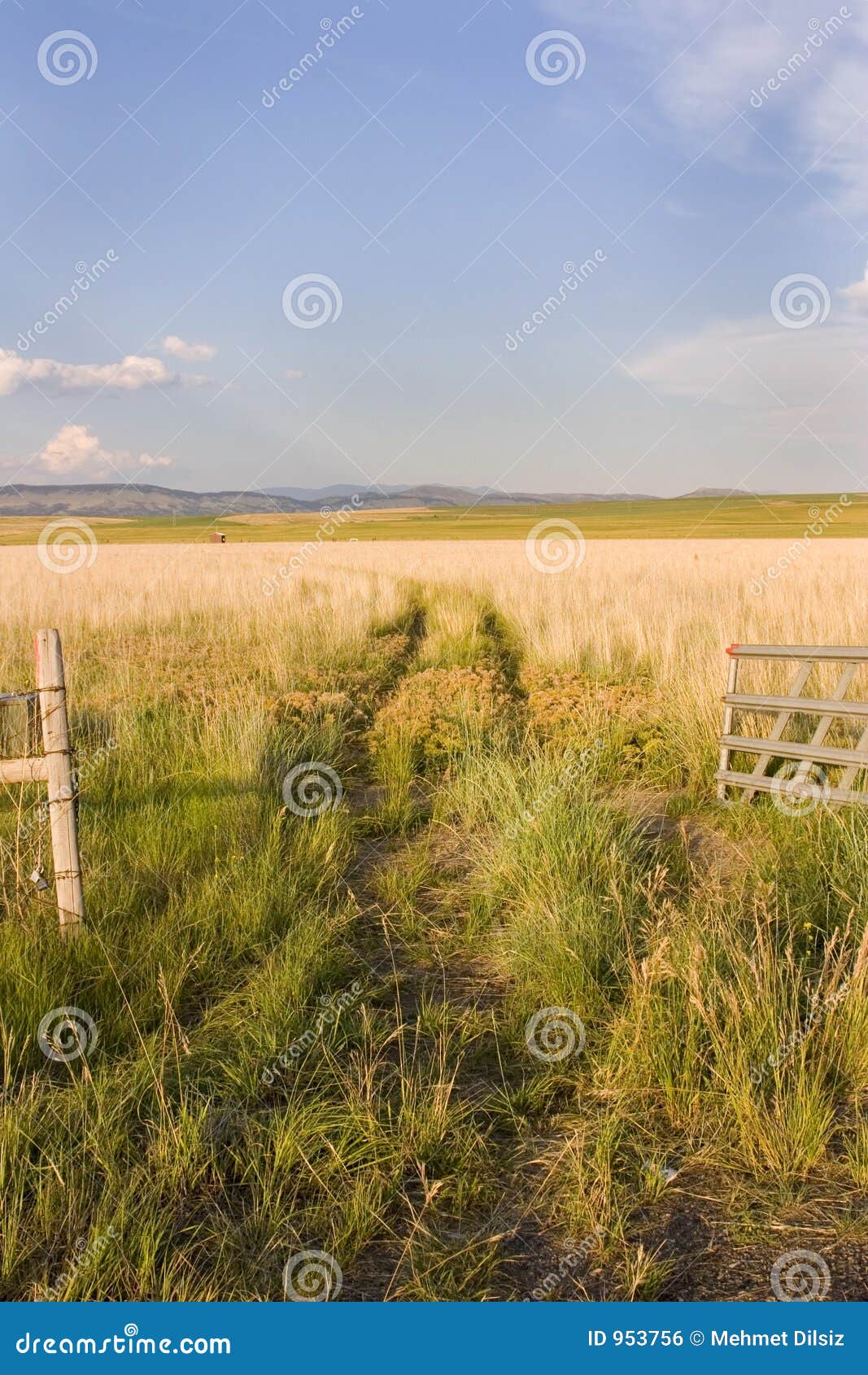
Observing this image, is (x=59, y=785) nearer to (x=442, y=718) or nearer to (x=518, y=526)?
(x=442, y=718)

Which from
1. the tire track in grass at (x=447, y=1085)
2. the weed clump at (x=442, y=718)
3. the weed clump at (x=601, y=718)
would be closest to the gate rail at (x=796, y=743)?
the weed clump at (x=601, y=718)

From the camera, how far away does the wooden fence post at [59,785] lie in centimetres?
404

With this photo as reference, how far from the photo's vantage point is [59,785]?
159 inches

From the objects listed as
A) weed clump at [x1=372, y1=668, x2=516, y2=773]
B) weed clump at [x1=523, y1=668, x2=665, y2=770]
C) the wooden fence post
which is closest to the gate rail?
weed clump at [x1=523, y1=668, x2=665, y2=770]

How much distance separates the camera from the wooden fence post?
13.3ft

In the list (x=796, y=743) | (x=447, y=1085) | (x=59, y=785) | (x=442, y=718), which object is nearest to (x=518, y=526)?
(x=442, y=718)

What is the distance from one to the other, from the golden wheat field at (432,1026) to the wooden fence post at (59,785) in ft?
0.58

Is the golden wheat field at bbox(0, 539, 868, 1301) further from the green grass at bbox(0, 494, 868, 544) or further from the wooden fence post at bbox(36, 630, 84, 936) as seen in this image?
the green grass at bbox(0, 494, 868, 544)

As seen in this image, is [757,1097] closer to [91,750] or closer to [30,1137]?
[30,1137]

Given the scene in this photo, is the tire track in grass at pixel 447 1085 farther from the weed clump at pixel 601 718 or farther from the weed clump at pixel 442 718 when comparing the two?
the weed clump at pixel 601 718

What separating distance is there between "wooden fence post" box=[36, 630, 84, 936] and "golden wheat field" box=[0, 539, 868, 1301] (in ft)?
0.58

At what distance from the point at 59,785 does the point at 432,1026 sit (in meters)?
1.96

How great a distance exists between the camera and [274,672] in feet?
34.3

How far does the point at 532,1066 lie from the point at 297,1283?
1.26 meters
